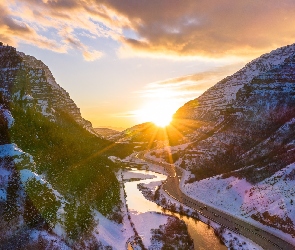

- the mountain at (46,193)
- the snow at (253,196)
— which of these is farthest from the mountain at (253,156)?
the mountain at (46,193)

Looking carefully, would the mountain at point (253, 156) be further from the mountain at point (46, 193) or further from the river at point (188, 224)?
the mountain at point (46, 193)

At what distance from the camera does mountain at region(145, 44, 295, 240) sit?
65375 millimetres

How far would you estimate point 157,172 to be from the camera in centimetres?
14075

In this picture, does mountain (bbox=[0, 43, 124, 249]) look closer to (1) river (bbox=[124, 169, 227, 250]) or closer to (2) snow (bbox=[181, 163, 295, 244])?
(1) river (bbox=[124, 169, 227, 250])

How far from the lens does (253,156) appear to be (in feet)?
354

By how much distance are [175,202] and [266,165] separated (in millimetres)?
29891

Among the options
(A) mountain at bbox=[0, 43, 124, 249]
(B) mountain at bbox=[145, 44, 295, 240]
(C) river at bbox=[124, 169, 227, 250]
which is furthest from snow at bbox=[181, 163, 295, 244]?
(A) mountain at bbox=[0, 43, 124, 249]

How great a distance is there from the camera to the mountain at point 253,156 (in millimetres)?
65375

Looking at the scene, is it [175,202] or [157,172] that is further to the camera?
[157,172]

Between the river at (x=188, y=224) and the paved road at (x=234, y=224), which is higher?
the river at (x=188, y=224)

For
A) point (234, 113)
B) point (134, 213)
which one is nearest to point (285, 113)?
point (234, 113)

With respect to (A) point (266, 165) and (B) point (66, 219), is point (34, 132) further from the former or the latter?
(A) point (266, 165)

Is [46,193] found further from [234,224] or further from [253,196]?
[253,196]

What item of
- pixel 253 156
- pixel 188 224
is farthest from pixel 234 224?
pixel 253 156
